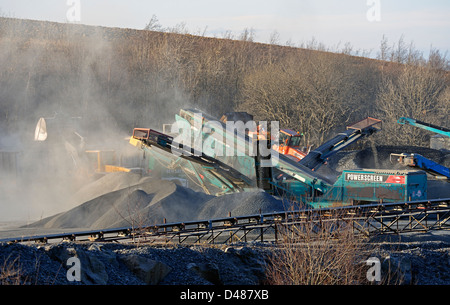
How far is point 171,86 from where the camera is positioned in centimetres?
3972

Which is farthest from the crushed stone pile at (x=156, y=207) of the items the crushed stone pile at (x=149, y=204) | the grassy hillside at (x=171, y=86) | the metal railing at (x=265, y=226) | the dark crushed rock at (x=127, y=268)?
the grassy hillside at (x=171, y=86)

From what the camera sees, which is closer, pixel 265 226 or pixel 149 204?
pixel 265 226

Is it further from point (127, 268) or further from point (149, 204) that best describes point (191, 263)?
point (149, 204)

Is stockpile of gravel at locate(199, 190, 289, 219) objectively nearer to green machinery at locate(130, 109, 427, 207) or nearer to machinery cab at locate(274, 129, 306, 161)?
green machinery at locate(130, 109, 427, 207)

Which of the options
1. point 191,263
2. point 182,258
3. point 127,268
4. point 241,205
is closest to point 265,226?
point 241,205

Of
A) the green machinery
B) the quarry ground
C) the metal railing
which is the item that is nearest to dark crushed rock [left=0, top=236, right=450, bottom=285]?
the quarry ground

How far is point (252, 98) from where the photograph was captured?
3622cm

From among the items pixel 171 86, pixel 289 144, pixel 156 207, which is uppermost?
pixel 171 86

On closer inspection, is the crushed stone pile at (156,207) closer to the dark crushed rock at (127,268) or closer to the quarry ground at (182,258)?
the quarry ground at (182,258)

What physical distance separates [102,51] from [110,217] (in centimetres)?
2891

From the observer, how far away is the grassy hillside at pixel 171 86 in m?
34.9

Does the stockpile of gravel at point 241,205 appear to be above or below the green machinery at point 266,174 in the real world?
below

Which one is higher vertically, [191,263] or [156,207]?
[156,207]

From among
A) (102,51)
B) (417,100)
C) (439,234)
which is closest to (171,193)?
(439,234)
